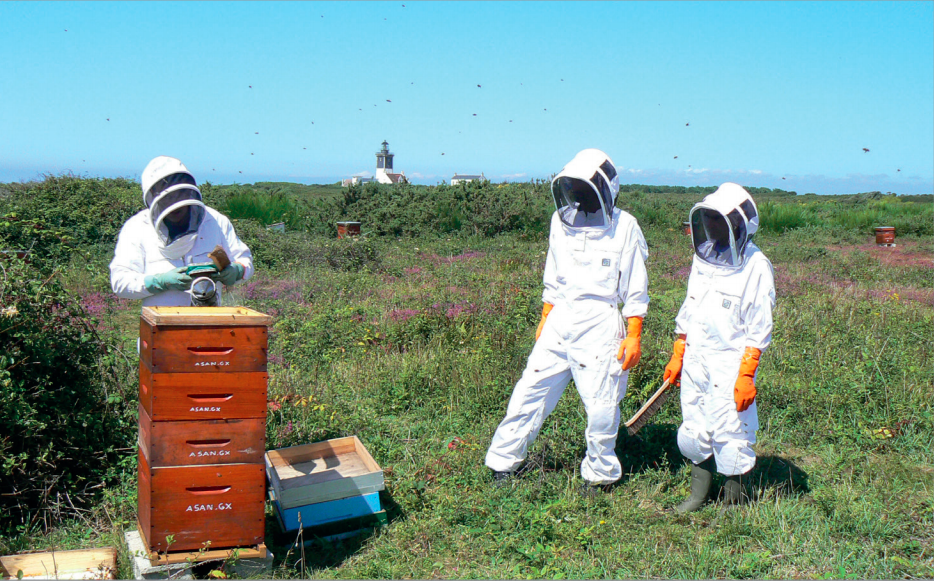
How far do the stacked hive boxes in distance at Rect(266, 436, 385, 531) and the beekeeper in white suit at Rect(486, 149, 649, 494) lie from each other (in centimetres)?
97

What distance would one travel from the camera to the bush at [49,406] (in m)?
3.99

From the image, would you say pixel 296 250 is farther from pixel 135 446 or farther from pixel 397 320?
pixel 135 446

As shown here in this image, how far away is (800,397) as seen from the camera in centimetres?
621

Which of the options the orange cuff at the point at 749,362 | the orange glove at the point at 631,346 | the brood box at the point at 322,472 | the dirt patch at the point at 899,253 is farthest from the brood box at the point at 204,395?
the dirt patch at the point at 899,253

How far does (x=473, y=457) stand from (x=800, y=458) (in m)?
2.74

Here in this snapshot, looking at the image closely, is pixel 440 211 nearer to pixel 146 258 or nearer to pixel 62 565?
pixel 146 258

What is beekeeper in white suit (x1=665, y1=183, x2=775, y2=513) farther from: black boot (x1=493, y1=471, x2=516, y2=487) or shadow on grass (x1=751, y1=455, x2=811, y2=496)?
black boot (x1=493, y1=471, x2=516, y2=487)

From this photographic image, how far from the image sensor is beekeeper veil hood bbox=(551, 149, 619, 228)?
14.7 ft

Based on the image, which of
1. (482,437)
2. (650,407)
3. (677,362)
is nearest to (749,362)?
(677,362)

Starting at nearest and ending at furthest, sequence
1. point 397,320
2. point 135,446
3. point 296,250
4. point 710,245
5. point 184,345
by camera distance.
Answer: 1. point 184,345
2. point 710,245
3. point 135,446
4. point 397,320
5. point 296,250

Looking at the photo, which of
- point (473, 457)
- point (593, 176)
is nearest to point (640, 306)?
point (593, 176)

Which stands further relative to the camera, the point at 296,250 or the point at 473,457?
the point at 296,250

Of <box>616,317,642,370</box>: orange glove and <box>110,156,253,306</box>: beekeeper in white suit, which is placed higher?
<box>110,156,253,306</box>: beekeeper in white suit

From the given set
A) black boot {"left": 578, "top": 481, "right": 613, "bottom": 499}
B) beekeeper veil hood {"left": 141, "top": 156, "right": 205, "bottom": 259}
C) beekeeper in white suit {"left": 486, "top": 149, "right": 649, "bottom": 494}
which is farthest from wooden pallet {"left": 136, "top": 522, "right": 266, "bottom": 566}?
black boot {"left": 578, "top": 481, "right": 613, "bottom": 499}
